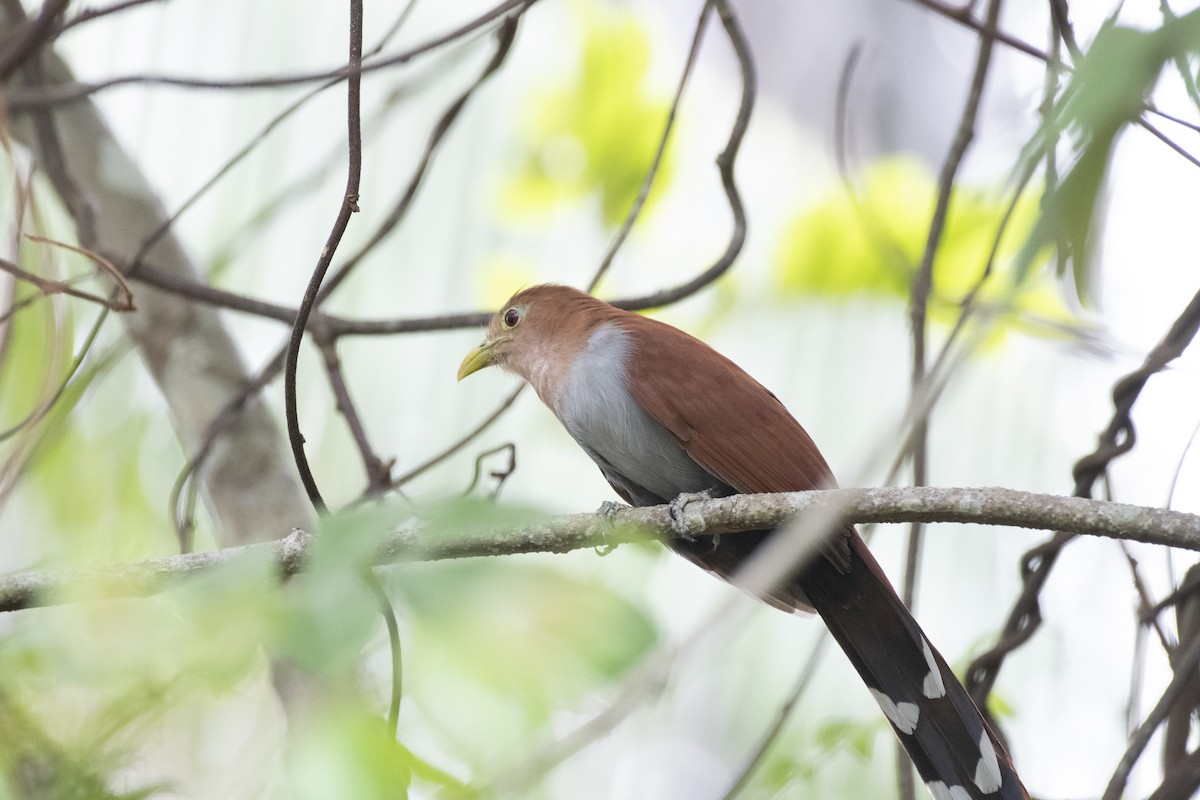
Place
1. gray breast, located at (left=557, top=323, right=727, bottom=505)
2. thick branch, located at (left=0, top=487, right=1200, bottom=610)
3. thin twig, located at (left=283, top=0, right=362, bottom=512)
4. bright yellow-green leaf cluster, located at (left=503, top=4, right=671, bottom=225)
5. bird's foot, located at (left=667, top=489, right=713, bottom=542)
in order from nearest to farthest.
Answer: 1. thick branch, located at (left=0, top=487, right=1200, bottom=610)
2. thin twig, located at (left=283, top=0, right=362, bottom=512)
3. bird's foot, located at (left=667, top=489, right=713, bottom=542)
4. gray breast, located at (left=557, top=323, right=727, bottom=505)
5. bright yellow-green leaf cluster, located at (left=503, top=4, right=671, bottom=225)

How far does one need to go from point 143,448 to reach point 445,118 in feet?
4.01

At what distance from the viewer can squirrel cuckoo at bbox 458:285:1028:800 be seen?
1.98 meters

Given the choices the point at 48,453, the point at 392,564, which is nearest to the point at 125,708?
the point at 392,564

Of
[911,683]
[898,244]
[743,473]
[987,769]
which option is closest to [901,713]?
[911,683]

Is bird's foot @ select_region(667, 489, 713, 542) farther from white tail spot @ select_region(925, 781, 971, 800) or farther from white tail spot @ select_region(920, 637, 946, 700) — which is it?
white tail spot @ select_region(925, 781, 971, 800)

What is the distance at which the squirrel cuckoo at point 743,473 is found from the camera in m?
1.98

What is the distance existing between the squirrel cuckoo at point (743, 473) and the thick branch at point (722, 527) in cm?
50

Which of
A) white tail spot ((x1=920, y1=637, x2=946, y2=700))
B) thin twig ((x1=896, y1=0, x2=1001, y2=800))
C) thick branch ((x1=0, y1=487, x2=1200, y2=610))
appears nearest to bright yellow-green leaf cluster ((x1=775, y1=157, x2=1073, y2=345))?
thin twig ((x1=896, y1=0, x2=1001, y2=800))

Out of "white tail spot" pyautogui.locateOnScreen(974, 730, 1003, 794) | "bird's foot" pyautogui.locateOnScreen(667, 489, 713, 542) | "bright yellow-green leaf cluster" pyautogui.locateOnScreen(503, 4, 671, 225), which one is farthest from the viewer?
"bright yellow-green leaf cluster" pyautogui.locateOnScreen(503, 4, 671, 225)

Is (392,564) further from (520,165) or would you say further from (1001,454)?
(1001,454)

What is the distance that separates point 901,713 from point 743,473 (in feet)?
1.72

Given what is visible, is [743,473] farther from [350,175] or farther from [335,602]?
[335,602]

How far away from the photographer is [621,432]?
2.30 metres

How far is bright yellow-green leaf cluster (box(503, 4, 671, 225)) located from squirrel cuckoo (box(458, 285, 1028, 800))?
538 mm
